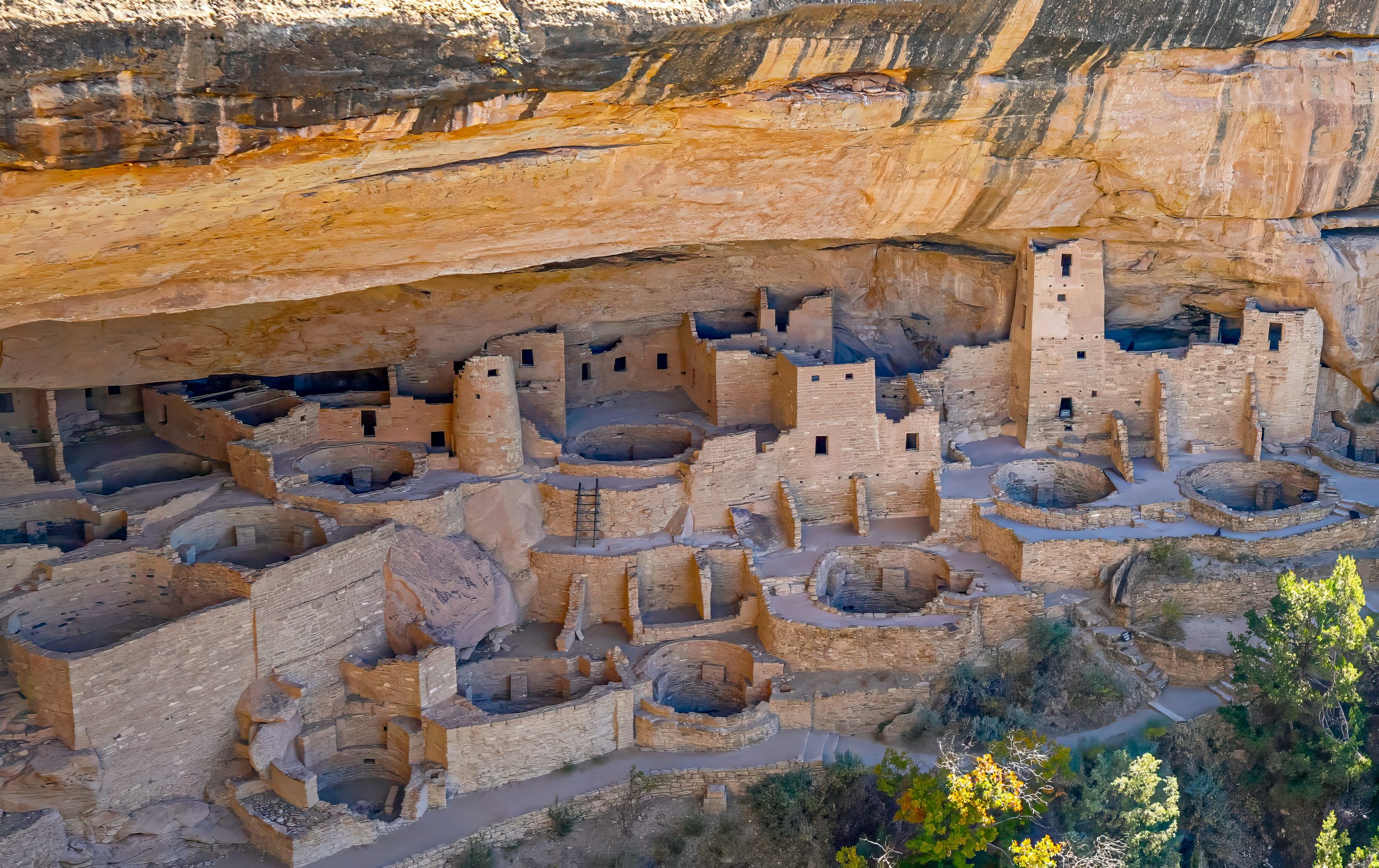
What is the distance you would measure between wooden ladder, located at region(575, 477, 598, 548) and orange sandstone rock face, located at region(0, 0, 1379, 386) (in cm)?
312

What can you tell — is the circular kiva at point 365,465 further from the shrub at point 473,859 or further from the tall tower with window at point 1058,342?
the tall tower with window at point 1058,342

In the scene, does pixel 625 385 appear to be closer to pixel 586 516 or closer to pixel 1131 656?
pixel 586 516

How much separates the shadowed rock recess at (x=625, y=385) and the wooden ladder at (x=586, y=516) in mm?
46

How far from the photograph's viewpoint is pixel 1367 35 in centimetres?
1625

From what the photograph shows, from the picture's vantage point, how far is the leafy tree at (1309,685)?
15.4 m

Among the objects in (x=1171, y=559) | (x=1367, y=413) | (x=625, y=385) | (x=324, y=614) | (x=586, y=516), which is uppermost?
(x=625, y=385)

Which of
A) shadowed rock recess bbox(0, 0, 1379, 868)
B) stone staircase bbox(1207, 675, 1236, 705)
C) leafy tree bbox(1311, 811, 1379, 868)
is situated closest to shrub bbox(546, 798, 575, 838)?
shadowed rock recess bbox(0, 0, 1379, 868)

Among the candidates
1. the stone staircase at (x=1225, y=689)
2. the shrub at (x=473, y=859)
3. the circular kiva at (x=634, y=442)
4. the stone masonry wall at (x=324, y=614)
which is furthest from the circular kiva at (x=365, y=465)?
the stone staircase at (x=1225, y=689)

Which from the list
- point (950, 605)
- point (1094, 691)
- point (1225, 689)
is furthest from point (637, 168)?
point (1225, 689)

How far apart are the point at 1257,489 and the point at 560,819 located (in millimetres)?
10829

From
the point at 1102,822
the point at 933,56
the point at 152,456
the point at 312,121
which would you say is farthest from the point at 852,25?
the point at 152,456

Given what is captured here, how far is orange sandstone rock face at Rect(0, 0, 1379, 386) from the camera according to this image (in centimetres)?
1036

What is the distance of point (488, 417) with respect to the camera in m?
17.9

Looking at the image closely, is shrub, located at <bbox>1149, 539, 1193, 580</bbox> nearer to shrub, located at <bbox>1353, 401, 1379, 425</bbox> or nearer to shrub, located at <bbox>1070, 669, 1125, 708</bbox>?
shrub, located at <bbox>1070, 669, 1125, 708</bbox>
